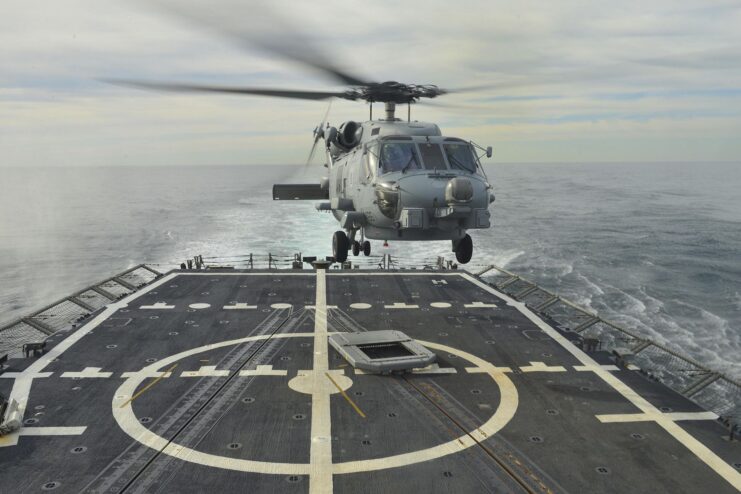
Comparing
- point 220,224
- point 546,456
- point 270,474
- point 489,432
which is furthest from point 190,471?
point 220,224

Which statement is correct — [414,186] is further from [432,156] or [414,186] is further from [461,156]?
[461,156]

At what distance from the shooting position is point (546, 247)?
61375 millimetres

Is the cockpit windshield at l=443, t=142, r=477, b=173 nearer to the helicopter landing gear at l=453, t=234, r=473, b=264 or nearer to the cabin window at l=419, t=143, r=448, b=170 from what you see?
the cabin window at l=419, t=143, r=448, b=170

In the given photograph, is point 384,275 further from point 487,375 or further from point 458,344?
point 487,375

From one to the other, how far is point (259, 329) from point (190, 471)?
402 inches

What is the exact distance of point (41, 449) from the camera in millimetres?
12250

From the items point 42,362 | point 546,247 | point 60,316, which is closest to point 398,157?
point 42,362

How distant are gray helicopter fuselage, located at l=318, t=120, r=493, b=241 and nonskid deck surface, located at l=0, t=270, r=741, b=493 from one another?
468cm

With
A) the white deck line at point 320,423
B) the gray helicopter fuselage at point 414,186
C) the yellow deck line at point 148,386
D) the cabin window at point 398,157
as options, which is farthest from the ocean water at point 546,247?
the yellow deck line at point 148,386

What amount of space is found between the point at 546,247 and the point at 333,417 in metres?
52.0

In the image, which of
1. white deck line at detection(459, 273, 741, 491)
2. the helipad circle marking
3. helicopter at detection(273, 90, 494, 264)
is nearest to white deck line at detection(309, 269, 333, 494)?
the helipad circle marking

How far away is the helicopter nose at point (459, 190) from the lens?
15422mm

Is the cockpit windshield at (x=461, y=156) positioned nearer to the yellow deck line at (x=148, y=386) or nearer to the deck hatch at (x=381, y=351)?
the deck hatch at (x=381, y=351)

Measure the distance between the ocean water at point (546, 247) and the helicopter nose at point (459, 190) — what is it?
1951 cm
